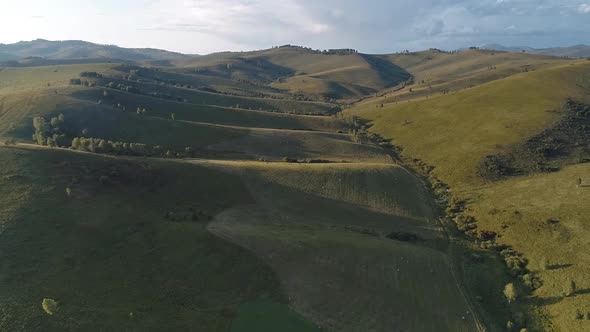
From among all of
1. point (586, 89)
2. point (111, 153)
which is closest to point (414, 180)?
point (111, 153)

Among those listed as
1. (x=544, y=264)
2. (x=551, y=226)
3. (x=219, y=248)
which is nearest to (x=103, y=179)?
(x=219, y=248)

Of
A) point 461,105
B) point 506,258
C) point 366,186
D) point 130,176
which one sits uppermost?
point 461,105

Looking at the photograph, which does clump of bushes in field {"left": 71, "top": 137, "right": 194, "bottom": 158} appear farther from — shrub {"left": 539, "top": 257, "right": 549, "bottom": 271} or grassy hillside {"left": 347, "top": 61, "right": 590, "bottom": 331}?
shrub {"left": 539, "top": 257, "right": 549, "bottom": 271}

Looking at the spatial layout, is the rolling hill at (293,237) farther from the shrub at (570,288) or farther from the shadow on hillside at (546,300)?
the shrub at (570,288)

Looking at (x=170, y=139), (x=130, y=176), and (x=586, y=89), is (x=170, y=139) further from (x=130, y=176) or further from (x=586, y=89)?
(x=586, y=89)

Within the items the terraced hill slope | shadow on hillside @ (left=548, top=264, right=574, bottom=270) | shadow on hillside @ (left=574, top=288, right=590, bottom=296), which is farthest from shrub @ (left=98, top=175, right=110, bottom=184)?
shadow on hillside @ (left=574, top=288, right=590, bottom=296)

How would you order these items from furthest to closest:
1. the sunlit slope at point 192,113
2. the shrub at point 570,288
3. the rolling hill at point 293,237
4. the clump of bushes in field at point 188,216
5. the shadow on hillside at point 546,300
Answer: the sunlit slope at point 192,113, the clump of bushes in field at point 188,216, the shadow on hillside at point 546,300, the shrub at point 570,288, the rolling hill at point 293,237

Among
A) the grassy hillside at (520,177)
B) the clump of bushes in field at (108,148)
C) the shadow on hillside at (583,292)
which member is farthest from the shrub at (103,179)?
the shadow on hillside at (583,292)
